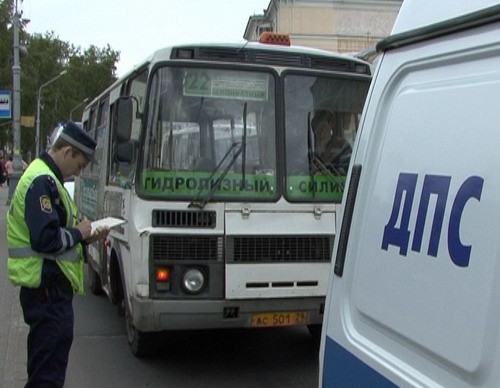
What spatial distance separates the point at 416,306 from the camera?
5.48ft

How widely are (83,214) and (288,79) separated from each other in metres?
4.76

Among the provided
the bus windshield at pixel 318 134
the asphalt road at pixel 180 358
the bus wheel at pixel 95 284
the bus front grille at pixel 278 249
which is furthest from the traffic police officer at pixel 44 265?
the bus wheel at pixel 95 284

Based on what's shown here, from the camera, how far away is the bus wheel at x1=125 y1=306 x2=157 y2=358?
5.86 meters

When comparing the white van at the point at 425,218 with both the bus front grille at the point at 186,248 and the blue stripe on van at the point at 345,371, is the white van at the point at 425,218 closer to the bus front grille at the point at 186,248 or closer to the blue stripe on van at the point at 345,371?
the blue stripe on van at the point at 345,371

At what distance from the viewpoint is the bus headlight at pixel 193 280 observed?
5113 mm

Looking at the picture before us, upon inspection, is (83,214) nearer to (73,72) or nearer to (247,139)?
(247,139)

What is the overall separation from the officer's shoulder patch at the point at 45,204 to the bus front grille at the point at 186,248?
1429 mm

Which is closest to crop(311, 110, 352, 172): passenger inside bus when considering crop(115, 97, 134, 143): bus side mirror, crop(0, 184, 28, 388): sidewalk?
crop(115, 97, 134, 143): bus side mirror

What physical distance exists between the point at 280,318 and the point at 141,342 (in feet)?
4.68

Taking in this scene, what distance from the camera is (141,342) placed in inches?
232

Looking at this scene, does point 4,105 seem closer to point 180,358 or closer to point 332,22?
point 180,358

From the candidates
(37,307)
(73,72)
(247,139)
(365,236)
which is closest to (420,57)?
(365,236)

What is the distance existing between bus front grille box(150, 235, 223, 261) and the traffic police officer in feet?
3.99

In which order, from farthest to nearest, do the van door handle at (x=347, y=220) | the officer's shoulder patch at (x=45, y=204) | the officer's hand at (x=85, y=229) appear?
the officer's hand at (x=85, y=229) → the officer's shoulder patch at (x=45, y=204) → the van door handle at (x=347, y=220)
